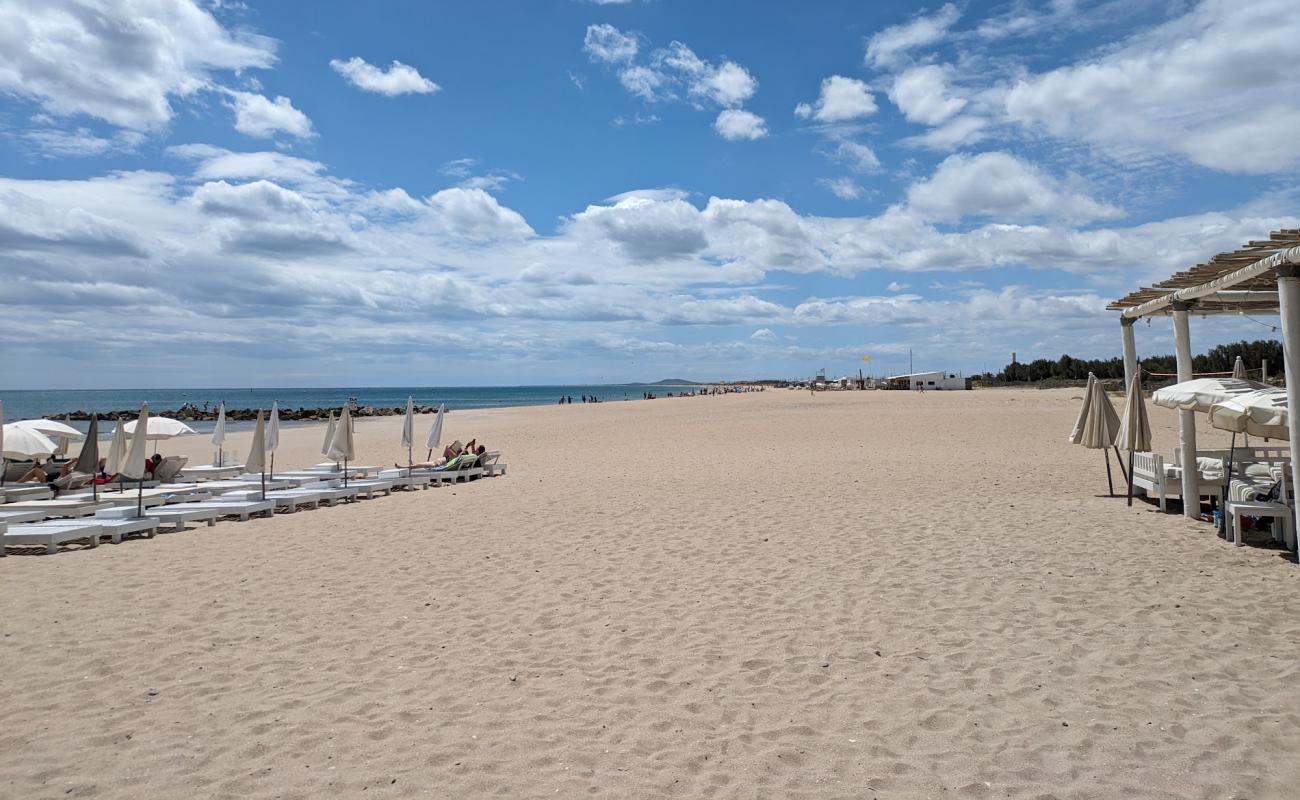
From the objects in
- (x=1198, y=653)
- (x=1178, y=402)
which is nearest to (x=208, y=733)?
(x=1198, y=653)

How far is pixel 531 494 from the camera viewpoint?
13391 millimetres

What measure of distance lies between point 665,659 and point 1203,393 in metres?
7.23

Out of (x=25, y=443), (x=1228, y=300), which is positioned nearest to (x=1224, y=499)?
(x=1228, y=300)

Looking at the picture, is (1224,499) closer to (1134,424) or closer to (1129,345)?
(1134,424)

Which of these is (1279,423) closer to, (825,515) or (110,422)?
(825,515)

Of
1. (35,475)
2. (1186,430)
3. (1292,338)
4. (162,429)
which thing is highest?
(1292,338)

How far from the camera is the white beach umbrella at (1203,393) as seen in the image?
8695mm

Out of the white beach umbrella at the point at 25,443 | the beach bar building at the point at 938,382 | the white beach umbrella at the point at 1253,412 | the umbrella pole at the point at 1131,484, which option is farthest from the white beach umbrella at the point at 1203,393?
the beach bar building at the point at 938,382

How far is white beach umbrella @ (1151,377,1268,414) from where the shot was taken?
8.70 meters

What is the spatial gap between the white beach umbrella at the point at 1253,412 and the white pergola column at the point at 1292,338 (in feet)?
1.05

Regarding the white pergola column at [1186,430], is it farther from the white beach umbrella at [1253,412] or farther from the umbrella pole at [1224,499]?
the white beach umbrella at [1253,412]

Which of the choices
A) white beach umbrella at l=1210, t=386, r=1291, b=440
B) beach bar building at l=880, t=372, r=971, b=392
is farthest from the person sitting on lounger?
beach bar building at l=880, t=372, r=971, b=392

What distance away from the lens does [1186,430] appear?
9883 mm

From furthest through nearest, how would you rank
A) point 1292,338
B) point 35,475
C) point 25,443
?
point 35,475
point 25,443
point 1292,338
